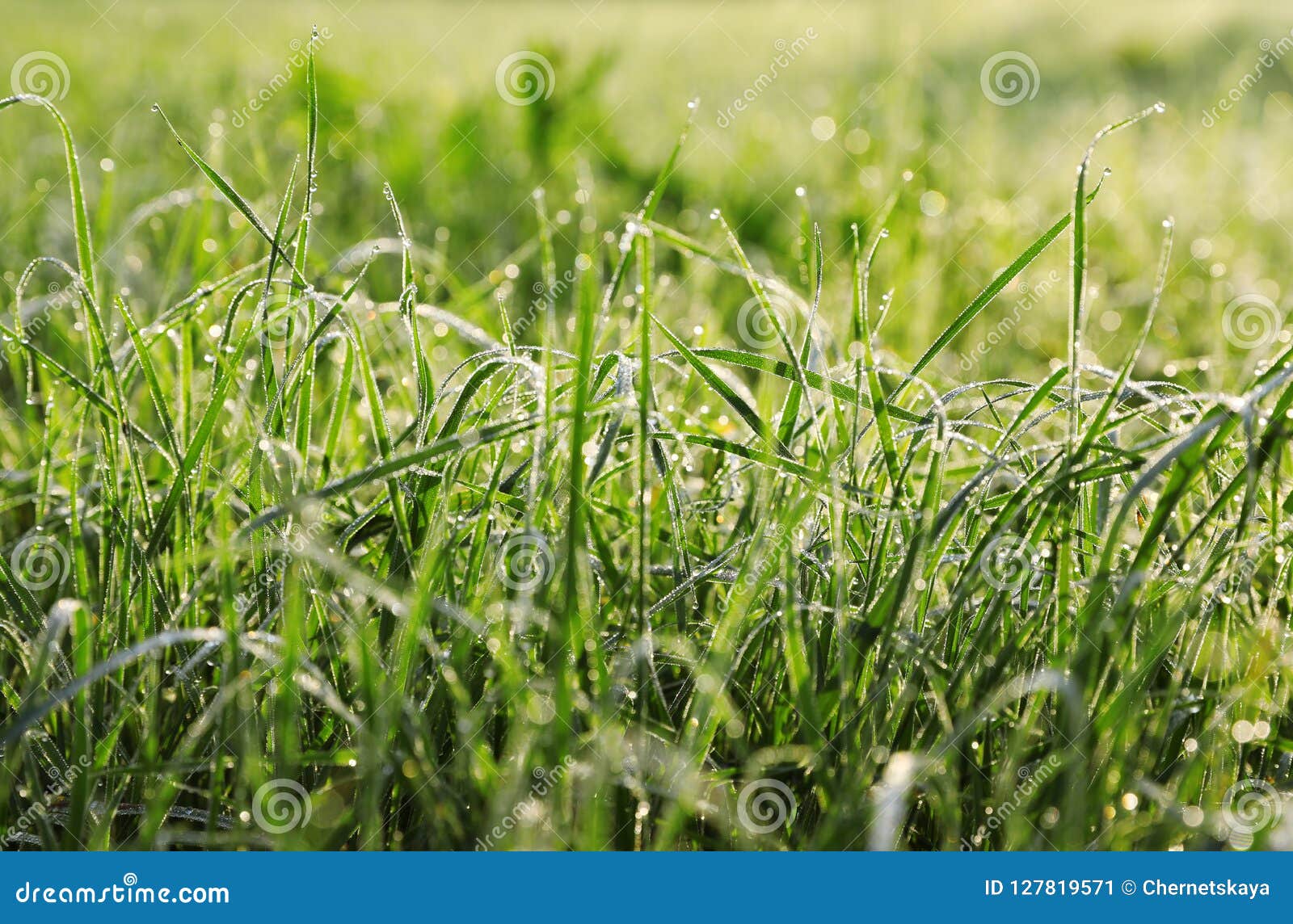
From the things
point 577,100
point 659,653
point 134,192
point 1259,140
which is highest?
point 1259,140

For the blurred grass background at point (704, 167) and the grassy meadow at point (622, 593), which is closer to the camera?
the grassy meadow at point (622, 593)

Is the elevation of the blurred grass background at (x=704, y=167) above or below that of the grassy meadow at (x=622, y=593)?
above

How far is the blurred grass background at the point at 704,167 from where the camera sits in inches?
90.5

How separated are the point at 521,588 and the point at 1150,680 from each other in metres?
0.57

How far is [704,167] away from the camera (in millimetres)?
3090

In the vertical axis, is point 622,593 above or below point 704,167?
below

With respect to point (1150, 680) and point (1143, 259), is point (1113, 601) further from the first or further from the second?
point (1143, 259)

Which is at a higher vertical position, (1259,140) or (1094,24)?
(1094,24)

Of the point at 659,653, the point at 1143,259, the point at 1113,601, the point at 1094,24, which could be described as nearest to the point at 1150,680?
the point at 1113,601

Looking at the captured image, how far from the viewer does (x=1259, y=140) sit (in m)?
3.91

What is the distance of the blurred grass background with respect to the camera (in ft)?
7.54

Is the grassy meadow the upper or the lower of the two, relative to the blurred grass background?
lower

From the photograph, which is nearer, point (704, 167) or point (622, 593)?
point (622, 593)

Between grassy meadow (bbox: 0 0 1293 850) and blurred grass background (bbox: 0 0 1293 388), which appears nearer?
grassy meadow (bbox: 0 0 1293 850)
